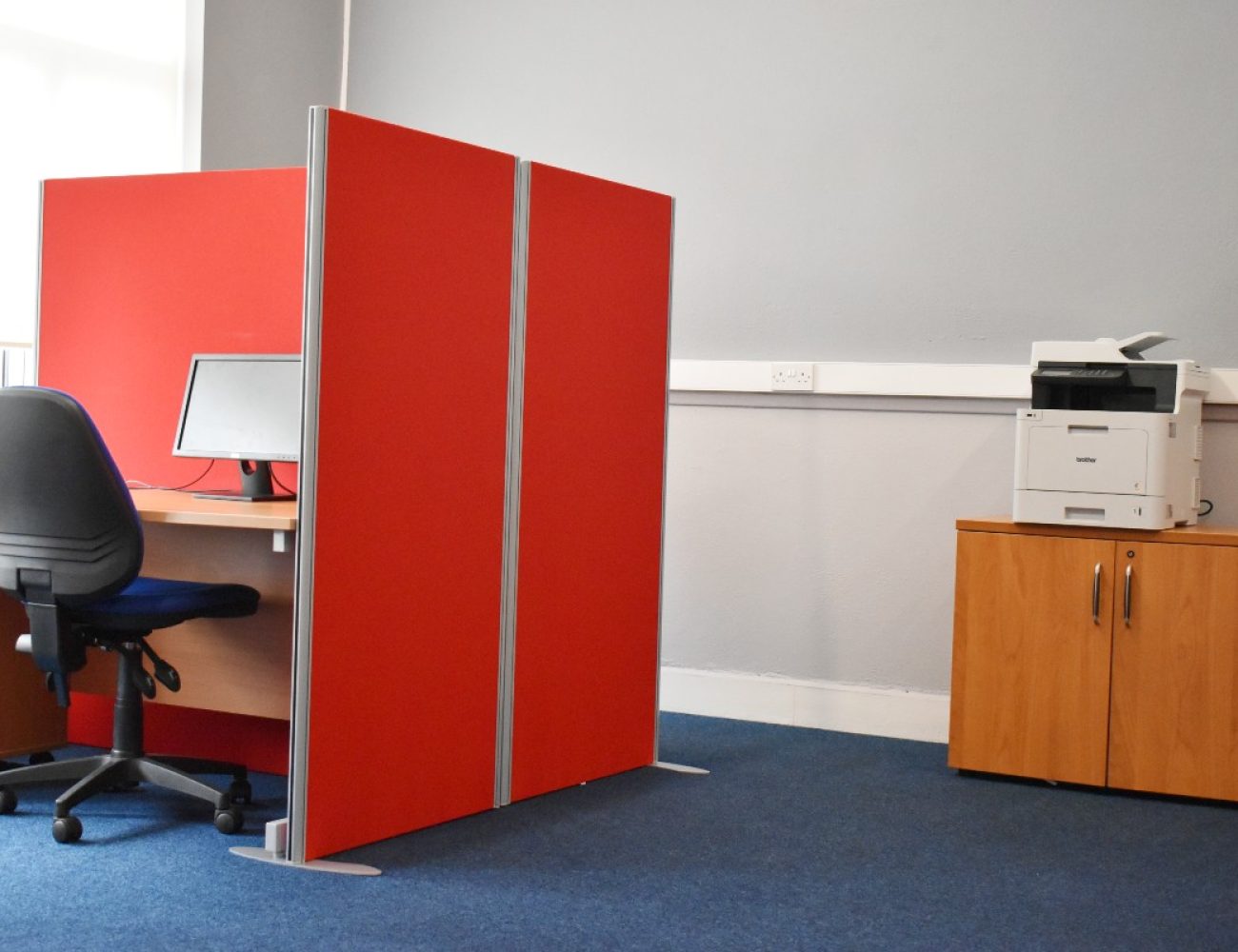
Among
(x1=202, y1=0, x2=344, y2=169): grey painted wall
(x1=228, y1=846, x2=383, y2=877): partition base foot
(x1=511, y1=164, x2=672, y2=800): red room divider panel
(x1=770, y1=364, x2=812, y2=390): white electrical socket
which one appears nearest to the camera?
(x1=228, y1=846, x2=383, y2=877): partition base foot

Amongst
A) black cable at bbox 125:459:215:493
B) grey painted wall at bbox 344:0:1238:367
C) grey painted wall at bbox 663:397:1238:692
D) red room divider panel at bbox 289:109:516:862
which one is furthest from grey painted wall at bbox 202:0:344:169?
red room divider panel at bbox 289:109:516:862

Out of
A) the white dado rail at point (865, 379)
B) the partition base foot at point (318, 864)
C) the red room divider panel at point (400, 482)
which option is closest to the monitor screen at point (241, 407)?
the red room divider panel at point (400, 482)

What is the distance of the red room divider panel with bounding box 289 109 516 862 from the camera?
285 centimetres

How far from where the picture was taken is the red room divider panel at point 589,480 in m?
3.41

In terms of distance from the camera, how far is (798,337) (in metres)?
4.54

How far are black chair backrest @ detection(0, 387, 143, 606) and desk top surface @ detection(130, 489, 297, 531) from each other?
0.35ft

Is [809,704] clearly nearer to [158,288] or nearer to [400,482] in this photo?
[400,482]

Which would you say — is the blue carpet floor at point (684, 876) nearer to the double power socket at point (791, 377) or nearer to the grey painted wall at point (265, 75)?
the double power socket at point (791, 377)

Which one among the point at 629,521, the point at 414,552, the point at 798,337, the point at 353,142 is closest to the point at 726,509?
the point at 798,337

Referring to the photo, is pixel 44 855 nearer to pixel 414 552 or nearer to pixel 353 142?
pixel 414 552

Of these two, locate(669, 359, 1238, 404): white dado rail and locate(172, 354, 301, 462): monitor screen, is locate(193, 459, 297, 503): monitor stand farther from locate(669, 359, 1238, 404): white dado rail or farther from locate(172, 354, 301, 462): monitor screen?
locate(669, 359, 1238, 404): white dado rail

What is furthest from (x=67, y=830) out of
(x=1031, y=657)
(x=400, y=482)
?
(x=1031, y=657)

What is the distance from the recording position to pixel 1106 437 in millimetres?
3646

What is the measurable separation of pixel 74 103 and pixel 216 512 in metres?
2.02
